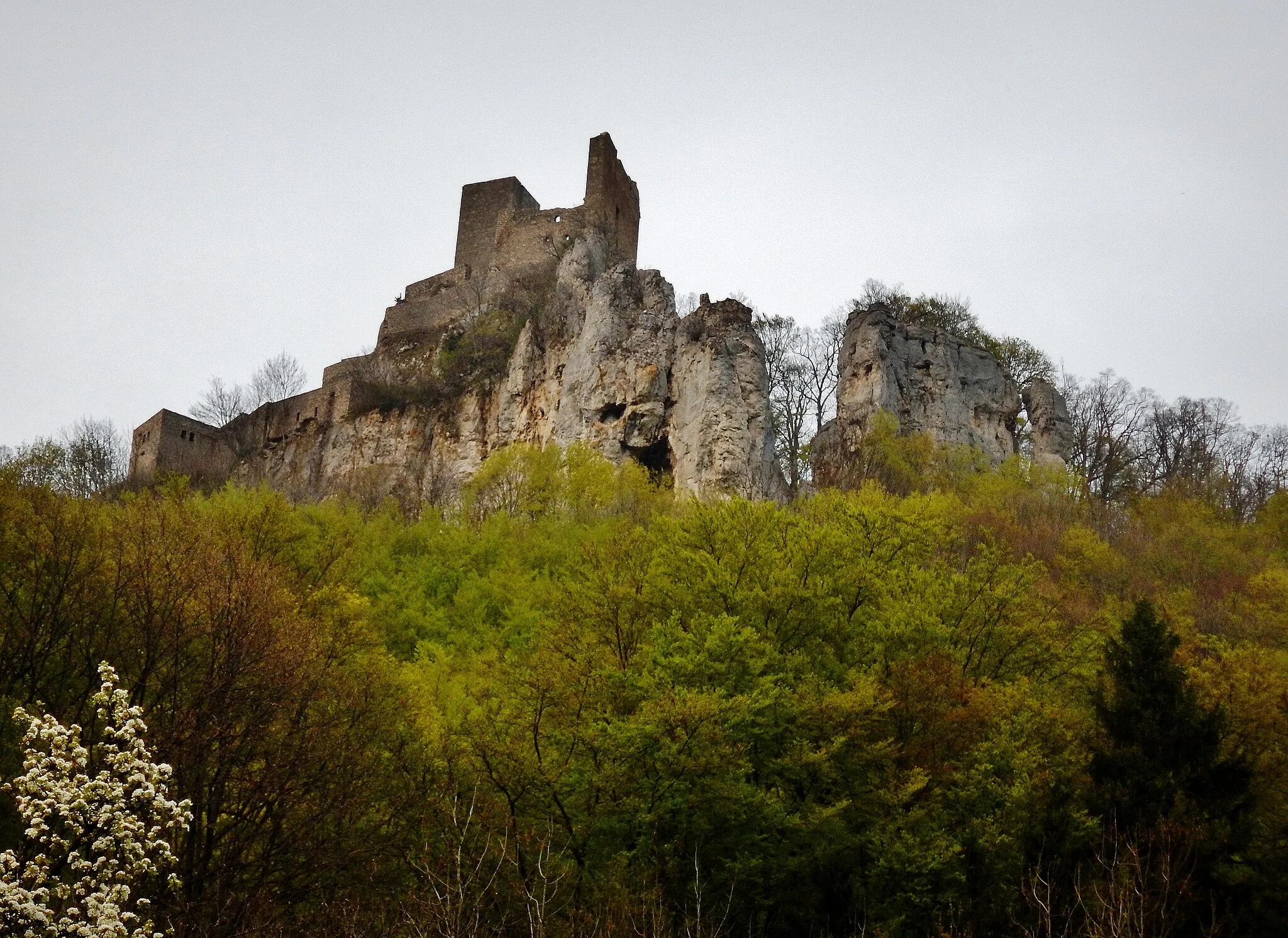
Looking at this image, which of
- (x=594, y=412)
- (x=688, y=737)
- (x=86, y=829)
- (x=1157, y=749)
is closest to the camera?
(x=86, y=829)

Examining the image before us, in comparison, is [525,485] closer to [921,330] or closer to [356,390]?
[356,390]

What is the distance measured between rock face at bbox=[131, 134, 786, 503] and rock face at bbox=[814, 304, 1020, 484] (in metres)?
6.08

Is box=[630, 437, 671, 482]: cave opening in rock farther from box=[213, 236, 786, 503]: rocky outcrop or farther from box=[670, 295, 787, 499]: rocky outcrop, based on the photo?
box=[670, 295, 787, 499]: rocky outcrop

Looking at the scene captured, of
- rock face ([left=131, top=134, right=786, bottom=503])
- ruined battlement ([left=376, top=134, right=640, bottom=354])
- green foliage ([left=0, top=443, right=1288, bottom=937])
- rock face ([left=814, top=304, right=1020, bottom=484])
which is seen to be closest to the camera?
green foliage ([left=0, top=443, right=1288, bottom=937])

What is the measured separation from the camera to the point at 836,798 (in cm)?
1602

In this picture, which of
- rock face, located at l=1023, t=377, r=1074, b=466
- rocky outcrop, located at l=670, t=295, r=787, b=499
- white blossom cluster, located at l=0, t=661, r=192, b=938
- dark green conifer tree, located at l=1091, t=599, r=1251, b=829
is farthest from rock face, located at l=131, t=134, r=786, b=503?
white blossom cluster, located at l=0, t=661, r=192, b=938

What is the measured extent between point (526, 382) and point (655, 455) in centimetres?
683

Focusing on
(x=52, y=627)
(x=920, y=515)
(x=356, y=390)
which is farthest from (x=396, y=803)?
(x=356, y=390)

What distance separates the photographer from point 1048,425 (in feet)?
150

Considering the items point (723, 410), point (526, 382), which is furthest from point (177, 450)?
point (723, 410)

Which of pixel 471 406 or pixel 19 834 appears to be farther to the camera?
pixel 471 406

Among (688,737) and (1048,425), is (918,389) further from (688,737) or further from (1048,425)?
(688,737)

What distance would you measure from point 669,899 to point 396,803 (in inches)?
136

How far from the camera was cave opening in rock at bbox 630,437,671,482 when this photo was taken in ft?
123
